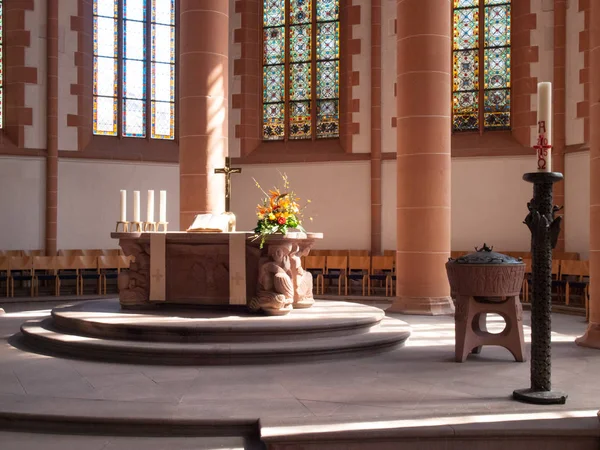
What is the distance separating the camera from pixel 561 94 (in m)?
15.3

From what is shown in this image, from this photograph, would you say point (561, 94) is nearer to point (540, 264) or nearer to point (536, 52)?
point (536, 52)

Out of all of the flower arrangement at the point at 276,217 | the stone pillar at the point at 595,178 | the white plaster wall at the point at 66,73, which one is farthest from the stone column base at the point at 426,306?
the white plaster wall at the point at 66,73

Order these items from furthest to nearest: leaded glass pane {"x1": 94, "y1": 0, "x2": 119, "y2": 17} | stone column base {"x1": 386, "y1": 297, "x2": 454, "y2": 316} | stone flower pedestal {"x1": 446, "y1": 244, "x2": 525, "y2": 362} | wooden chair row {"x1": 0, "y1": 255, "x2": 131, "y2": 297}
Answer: leaded glass pane {"x1": 94, "y1": 0, "x2": 119, "y2": 17} < wooden chair row {"x1": 0, "y1": 255, "x2": 131, "y2": 297} < stone column base {"x1": 386, "y1": 297, "x2": 454, "y2": 316} < stone flower pedestal {"x1": 446, "y1": 244, "x2": 525, "y2": 362}

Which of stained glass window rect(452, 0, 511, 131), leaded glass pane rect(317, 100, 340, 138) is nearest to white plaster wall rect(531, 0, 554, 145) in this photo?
stained glass window rect(452, 0, 511, 131)

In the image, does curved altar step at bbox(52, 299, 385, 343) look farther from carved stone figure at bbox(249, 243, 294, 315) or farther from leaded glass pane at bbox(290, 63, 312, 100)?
leaded glass pane at bbox(290, 63, 312, 100)

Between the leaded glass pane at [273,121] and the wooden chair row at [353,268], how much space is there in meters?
4.00

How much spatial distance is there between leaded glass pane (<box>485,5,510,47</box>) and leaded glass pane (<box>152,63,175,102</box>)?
726cm

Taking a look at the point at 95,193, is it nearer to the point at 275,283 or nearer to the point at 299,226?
the point at 299,226

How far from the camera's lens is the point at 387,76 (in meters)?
16.7

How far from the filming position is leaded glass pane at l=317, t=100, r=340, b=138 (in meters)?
17.3

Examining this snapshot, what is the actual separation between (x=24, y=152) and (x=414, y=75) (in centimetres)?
918

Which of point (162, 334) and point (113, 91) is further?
point (113, 91)

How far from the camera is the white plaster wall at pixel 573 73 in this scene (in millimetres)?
14891

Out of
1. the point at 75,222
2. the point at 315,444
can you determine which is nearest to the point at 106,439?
the point at 315,444
